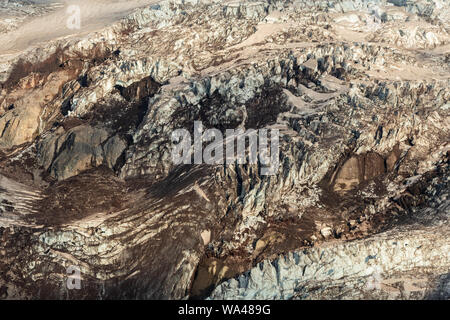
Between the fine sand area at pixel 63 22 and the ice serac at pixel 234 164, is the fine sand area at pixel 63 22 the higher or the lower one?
Result: the higher one

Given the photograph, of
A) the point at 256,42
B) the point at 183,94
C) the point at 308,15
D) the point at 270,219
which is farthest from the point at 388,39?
the point at 270,219

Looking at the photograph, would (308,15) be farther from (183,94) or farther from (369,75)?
(183,94)

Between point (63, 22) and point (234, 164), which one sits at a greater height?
point (63, 22)

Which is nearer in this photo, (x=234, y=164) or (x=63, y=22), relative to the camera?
(x=234, y=164)

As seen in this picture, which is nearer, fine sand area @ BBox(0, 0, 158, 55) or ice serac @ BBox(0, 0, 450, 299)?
ice serac @ BBox(0, 0, 450, 299)

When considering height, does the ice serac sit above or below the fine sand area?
below
